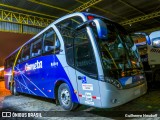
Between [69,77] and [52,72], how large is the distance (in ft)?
3.60

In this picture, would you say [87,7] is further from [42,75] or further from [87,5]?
[42,75]

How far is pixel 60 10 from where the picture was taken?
576 inches

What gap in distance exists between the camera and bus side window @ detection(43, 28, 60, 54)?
6.03 m

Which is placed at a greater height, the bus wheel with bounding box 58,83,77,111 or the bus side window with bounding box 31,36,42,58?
the bus side window with bounding box 31,36,42,58

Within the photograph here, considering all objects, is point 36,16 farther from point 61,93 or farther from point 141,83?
Answer: point 141,83

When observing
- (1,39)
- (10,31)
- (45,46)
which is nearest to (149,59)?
(45,46)

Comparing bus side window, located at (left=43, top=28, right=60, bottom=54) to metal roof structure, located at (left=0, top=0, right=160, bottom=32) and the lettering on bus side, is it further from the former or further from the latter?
metal roof structure, located at (left=0, top=0, right=160, bottom=32)

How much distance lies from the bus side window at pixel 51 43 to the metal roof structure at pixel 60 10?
6292 millimetres

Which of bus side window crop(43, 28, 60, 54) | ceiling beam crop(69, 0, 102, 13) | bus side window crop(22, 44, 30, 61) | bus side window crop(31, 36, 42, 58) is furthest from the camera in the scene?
Result: ceiling beam crop(69, 0, 102, 13)

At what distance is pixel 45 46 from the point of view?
6.87 m

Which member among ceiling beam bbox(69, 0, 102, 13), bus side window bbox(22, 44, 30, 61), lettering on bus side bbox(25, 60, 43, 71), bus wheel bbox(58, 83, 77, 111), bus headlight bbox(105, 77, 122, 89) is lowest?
bus wheel bbox(58, 83, 77, 111)

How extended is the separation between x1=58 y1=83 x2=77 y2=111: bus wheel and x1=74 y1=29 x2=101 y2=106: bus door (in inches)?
25.5

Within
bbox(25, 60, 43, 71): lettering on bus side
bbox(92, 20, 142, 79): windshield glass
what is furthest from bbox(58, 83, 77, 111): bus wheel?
bbox(92, 20, 142, 79): windshield glass

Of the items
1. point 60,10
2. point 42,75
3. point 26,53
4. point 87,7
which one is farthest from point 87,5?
point 42,75
